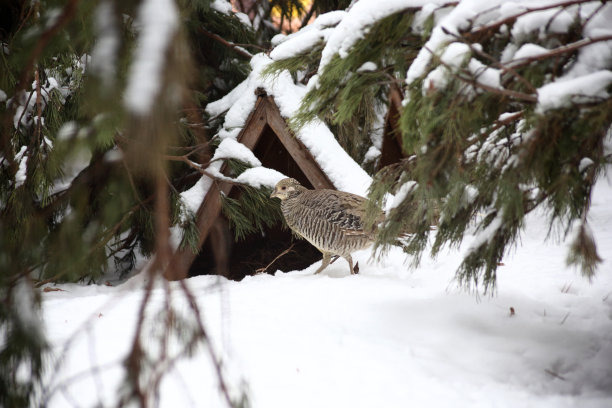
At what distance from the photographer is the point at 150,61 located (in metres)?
0.77

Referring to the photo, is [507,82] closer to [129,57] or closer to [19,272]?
[129,57]

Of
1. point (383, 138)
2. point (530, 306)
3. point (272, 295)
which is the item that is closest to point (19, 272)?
point (272, 295)

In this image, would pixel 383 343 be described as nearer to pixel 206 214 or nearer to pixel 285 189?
pixel 285 189

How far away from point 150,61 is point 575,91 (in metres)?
1.22

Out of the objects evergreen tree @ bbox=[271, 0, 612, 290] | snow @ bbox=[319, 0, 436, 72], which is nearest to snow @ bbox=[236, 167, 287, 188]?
evergreen tree @ bbox=[271, 0, 612, 290]

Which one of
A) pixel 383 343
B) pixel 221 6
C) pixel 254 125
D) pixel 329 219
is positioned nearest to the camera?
pixel 383 343

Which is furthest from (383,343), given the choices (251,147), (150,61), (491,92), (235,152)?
(251,147)

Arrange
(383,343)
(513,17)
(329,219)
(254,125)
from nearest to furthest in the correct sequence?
(513,17) → (383,343) → (329,219) → (254,125)

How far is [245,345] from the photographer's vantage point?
209 centimetres

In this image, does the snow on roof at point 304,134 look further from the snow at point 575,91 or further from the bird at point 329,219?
the snow at point 575,91

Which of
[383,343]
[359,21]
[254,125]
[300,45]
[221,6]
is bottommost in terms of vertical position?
[383,343]

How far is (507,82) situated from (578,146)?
322mm

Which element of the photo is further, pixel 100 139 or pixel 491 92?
pixel 491 92

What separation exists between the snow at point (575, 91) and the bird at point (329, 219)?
1890mm
